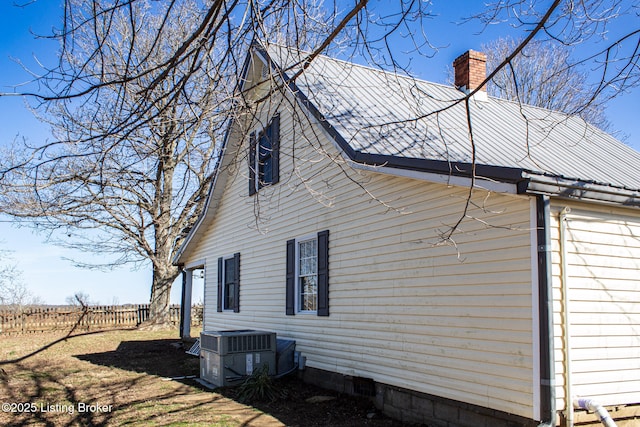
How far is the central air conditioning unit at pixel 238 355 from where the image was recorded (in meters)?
10.3

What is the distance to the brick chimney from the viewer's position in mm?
12195

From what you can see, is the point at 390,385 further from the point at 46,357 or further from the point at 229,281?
the point at 46,357

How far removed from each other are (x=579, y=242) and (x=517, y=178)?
1.34 metres

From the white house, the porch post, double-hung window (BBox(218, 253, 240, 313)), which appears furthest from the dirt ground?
the porch post

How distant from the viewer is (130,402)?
9.22 m

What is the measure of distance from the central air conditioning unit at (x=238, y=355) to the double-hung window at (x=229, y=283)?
3.33 metres

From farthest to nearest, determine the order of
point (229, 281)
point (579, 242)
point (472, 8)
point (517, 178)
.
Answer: point (229, 281), point (579, 242), point (517, 178), point (472, 8)

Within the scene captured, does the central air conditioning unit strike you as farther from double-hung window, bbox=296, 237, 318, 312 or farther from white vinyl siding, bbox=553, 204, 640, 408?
white vinyl siding, bbox=553, 204, 640, 408

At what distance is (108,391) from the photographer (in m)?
Answer: 10.3

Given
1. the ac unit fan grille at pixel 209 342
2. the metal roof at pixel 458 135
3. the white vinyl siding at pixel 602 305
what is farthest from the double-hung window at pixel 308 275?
the white vinyl siding at pixel 602 305

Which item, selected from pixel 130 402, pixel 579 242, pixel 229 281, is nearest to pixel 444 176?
pixel 579 242

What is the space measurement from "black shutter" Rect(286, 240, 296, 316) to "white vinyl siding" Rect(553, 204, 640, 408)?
5.82 metres

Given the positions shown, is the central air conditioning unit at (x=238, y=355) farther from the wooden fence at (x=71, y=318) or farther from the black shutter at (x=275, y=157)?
the wooden fence at (x=71, y=318)

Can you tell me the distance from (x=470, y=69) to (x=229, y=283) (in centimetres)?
785
